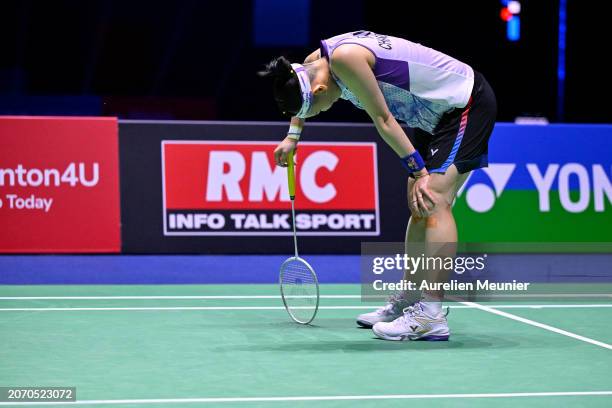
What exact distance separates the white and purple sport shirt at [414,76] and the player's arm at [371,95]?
102 millimetres

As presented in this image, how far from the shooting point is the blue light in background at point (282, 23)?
16.0 metres

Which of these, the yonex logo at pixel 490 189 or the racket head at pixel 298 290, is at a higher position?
the yonex logo at pixel 490 189

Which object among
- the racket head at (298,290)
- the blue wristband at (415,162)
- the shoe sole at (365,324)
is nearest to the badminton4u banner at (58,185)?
the racket head at (298,290)

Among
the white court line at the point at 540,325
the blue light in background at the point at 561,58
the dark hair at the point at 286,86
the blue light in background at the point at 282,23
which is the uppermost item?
Answer: the blue light in background at the point at 282,23

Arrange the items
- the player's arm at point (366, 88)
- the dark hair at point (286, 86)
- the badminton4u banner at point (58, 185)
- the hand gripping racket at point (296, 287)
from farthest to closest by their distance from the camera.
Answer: the badminton4u banner at point (58, 185) < the hand gripping racket at point (296, 287) < the dark hair at point (286, 86) < the player's arm at point (366, 88)

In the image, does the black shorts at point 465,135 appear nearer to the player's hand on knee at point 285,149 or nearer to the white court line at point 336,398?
the player's hand on knee at point 285,149

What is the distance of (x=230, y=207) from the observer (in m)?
8.07

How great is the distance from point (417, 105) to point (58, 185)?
159 inches

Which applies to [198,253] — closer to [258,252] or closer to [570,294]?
[258,252]

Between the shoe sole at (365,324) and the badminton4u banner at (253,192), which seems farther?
the badminton4u banner at (253,192)

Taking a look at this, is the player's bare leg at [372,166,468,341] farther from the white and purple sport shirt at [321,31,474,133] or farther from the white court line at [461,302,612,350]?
the white court line at [461,302,612,350]

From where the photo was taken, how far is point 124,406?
327 cm

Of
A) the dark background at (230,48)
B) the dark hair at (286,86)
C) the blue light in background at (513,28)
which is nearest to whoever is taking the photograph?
the dark hair at (286,86)

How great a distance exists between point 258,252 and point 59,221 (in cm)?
160
